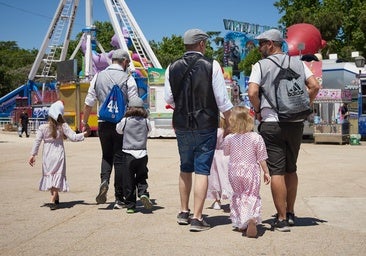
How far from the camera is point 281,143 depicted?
204 inches

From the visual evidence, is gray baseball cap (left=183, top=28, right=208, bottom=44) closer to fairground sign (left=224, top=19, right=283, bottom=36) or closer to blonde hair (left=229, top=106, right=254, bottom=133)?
blonde hair (left=229, top=106, right=254, bottom=133)

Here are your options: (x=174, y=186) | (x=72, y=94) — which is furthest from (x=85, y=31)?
(x=174, y=186)

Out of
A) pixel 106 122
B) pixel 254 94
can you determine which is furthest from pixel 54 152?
pixel 254 94

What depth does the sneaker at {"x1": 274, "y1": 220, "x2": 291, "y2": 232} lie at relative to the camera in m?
5.04

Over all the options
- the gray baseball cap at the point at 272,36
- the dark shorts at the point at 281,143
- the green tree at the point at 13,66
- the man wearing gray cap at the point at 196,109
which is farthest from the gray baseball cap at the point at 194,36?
the green tree at the point at 13,66

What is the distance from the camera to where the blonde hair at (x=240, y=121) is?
521 cm

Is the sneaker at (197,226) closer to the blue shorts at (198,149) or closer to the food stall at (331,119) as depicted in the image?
the blue shorts at (198,149)

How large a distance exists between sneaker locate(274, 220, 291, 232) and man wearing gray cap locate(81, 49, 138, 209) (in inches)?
86.3

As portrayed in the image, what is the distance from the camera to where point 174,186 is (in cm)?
849

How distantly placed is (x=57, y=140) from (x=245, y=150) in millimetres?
2848

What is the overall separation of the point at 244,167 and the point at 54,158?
280 centimetres

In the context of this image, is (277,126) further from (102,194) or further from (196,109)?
(102,194)

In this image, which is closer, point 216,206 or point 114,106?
point 114,106

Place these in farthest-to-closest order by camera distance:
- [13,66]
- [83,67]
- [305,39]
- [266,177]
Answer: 1. [13,66]
2. [83,67]
3. [305,39]
4. [266,177]
